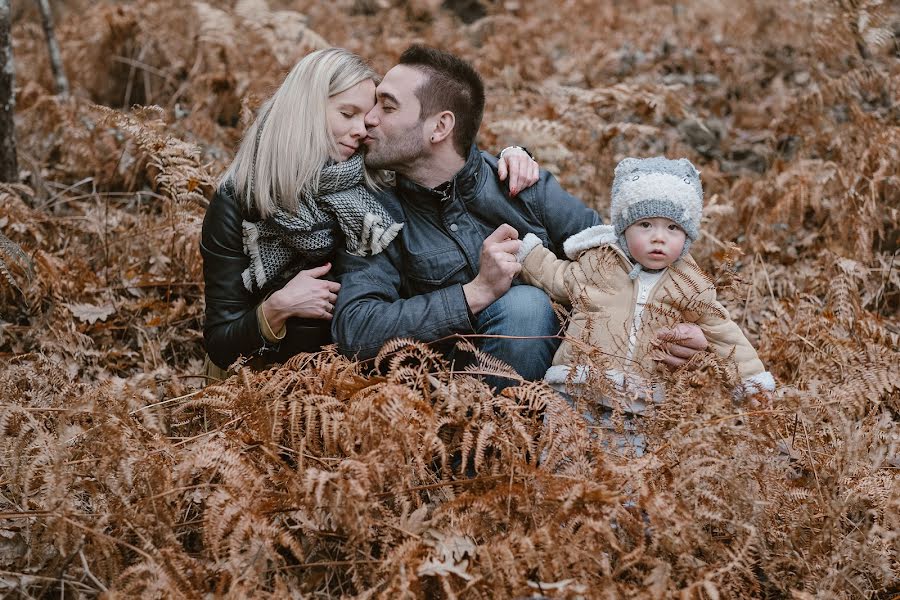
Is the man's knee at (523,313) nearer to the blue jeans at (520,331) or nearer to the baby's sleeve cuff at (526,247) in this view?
the blue jeans at (520,331)

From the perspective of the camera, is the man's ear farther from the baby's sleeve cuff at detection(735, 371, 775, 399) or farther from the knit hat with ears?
the baby's sleeve cuff at detection(735, 371, 775, 399)

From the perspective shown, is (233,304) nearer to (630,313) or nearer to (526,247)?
(526,247)

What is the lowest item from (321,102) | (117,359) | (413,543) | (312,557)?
(117,359)

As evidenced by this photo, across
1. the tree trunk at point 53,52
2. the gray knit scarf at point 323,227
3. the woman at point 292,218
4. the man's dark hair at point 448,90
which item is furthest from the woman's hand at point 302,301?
the tree trunk at point 53,52

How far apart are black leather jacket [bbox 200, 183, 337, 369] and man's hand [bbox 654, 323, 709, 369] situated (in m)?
1.54

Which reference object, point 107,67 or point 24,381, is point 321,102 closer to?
point 24,381

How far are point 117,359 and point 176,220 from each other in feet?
2.93

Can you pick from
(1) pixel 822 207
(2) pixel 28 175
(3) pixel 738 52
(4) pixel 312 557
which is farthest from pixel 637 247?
(3) pixel 738 52

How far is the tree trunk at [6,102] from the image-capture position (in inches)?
176

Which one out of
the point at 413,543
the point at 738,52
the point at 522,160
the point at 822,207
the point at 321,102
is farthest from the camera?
the point at 738,52

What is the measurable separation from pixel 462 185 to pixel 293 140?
0.85 meters

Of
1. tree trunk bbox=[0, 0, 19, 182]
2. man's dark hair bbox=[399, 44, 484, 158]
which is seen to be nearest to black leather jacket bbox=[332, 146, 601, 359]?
man's dark hair bbox=[399, 44, 484, 158]

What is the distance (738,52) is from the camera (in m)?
7.54

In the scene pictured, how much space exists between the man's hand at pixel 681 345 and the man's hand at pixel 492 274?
70cm
